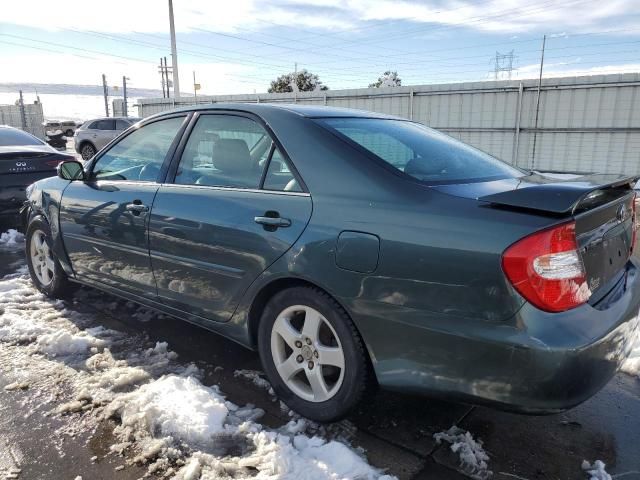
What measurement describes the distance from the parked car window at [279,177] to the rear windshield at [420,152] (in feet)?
1.00

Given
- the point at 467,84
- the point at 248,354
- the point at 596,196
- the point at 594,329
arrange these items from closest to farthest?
the point at 594,329
the point at 596,196
the point at 248,354
the point at 467,84

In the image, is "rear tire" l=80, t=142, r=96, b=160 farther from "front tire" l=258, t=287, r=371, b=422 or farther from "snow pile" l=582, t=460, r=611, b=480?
"snow pile" l=582, t=460, r=611, b=480

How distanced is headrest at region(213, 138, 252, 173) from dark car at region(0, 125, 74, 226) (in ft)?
15.3

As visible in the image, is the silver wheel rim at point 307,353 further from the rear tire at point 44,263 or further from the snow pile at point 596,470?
the rear tire at point 44,263

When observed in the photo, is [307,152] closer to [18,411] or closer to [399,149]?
[399,149]

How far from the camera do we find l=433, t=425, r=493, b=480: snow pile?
2266 mm

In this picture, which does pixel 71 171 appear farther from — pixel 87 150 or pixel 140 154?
pixel 87 150

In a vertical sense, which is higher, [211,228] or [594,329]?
[211,228]

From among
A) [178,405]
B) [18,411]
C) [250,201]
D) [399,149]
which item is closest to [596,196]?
[399,149]

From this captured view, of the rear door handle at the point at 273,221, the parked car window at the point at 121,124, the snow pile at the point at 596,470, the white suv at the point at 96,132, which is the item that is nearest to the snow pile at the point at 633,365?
the snow pile at the point at 596,470

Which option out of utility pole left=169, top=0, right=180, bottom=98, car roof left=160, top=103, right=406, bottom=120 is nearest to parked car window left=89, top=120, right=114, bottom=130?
utility pole left=169, top=0, right=180, bottom=98

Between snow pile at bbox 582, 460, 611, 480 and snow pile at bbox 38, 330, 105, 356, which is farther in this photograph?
snow pile at bbox 38, 330, 105, 356

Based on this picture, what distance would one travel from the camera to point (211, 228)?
9.24 feet

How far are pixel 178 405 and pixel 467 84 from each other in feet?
47.7
